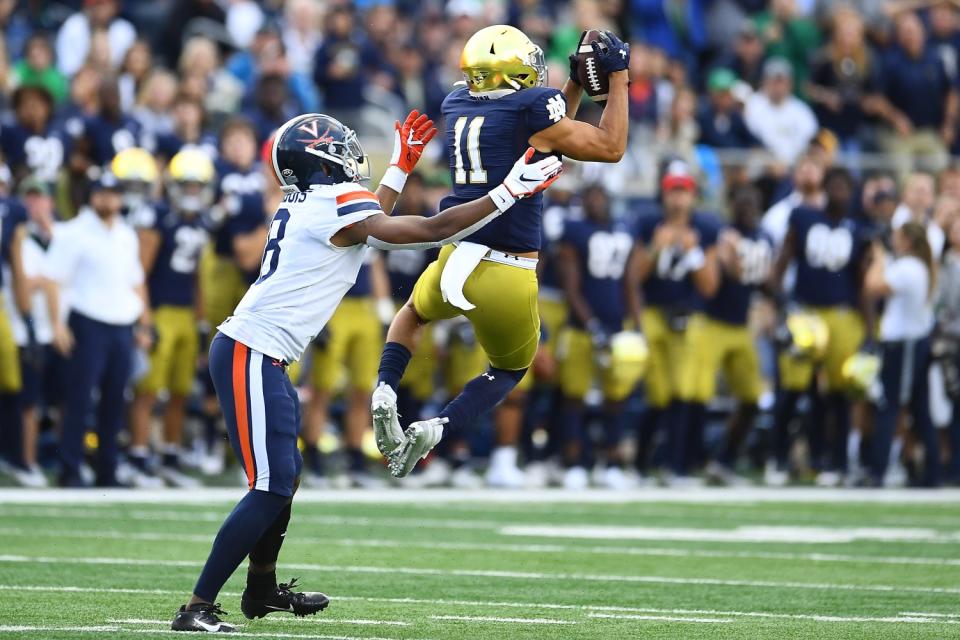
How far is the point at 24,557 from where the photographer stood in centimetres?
774

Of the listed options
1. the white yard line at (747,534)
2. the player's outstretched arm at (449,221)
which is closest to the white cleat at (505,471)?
the white yard line at (747,534)

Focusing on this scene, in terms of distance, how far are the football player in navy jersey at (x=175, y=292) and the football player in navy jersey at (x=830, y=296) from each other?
4385mm

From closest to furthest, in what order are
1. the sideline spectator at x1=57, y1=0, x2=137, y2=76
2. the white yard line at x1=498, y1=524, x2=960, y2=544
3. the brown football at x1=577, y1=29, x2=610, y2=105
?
the brown football at x1=577, y1=29, x2=610, y2=105 < the white yard line at x1=498, y1=524, x2=960, y2=544 < the sideline spectator at x1=57, y1=0, x2=137, y2=76

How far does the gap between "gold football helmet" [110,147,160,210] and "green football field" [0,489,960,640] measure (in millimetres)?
2075

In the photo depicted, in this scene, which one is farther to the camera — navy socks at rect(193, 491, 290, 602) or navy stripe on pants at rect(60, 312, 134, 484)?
navy stripe on pants at rect(60, 312, 134, 484)

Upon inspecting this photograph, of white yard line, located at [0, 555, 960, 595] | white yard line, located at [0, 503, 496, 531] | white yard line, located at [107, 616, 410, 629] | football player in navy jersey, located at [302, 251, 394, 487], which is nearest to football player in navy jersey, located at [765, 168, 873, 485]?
football player in navy jersey, located at [302, 251, 394, 487]

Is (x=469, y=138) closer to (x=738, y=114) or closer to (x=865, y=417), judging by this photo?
(x=865, y=417)

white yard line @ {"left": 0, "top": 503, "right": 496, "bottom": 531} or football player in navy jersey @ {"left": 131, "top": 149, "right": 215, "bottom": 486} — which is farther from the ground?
football player in navy jersey @ {"left": 131, "top": 149, "right": 215, "bottom": 486}

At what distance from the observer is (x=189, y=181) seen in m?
11.9

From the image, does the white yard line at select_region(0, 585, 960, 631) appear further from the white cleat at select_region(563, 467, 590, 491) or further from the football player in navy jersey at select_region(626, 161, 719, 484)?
the football player in navy jersey at select_region(626, 161, 719, 484)

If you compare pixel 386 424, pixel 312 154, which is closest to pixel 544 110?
pixel 312 154

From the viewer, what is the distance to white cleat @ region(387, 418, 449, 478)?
6.79 metres

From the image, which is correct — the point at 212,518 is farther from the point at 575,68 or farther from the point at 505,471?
the point at 575,68

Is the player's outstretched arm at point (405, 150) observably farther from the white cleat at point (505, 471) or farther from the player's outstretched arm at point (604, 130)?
the white cleat at point (505, 471)
